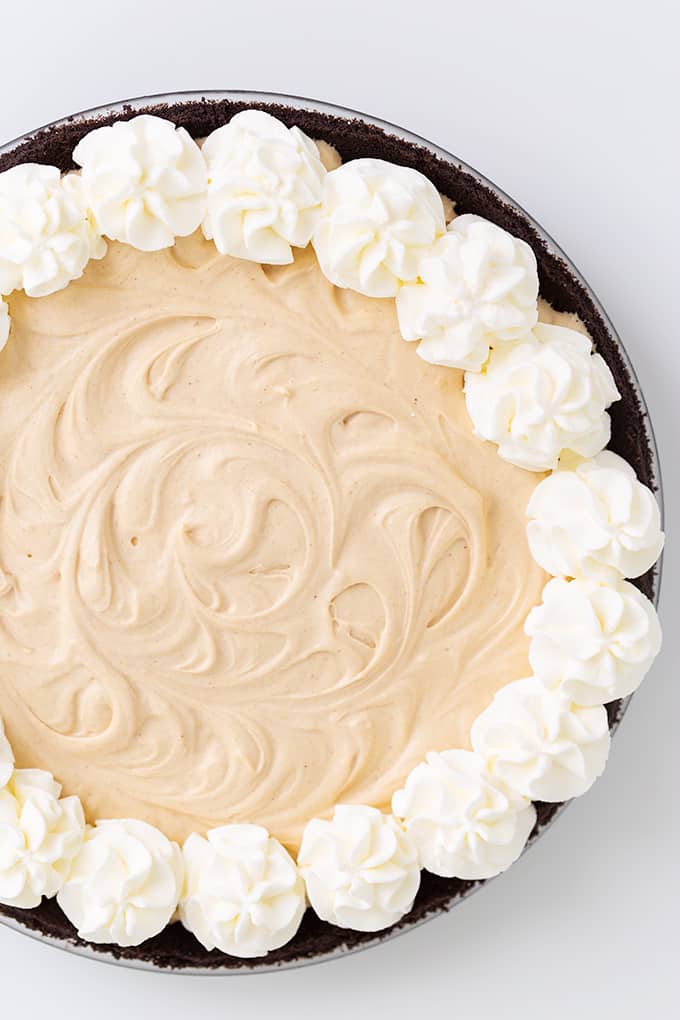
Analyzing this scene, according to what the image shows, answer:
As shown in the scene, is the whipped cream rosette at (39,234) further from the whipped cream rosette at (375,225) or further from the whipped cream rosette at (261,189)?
the whipped cream rosette at (375,225)

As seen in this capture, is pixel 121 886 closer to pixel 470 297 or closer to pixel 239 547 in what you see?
pixel 239 547

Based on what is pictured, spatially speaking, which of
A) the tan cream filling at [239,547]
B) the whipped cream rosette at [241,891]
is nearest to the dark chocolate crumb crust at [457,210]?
the whipped cream rosette at [241,891]

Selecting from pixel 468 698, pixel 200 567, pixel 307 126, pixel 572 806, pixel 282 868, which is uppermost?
pixel 307 126

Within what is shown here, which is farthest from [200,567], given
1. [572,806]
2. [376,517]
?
[572,806]

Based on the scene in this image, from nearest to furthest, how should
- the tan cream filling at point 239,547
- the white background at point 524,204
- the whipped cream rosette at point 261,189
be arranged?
1. the whipped cream rosette at point 261,189
2. the tan cream filling at point 239,547
3. the white background at point 524,204

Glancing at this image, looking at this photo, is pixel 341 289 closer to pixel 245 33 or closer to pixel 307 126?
pixel 307 126

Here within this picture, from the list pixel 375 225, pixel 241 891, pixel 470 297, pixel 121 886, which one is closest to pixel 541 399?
pixel 470 297
